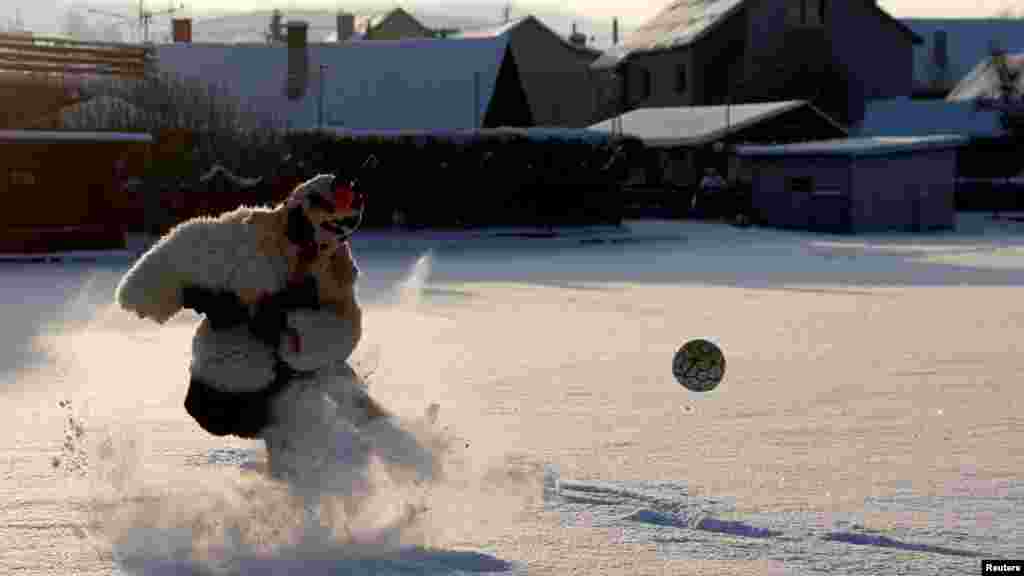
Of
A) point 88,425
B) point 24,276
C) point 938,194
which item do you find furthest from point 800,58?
point 88,425

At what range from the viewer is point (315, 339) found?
721cm

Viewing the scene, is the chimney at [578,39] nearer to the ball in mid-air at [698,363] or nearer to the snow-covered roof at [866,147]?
the snow-covered roof at [866,147]

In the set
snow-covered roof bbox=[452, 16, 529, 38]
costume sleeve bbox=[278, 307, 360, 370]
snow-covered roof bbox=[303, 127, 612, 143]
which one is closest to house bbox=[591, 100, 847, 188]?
snow-covered roof bbox=[303, 127, 612, 143]

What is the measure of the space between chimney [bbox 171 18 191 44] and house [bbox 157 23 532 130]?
12.0 ft

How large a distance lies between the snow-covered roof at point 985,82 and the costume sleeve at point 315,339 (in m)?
59.6

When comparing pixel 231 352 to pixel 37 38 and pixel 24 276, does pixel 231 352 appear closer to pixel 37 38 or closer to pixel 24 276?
pixel 24 276

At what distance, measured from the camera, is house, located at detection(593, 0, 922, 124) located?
214ft

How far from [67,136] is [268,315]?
28.5 m

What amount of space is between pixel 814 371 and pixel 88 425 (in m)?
6.15

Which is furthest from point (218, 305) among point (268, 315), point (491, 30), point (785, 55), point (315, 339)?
point (491, 30)

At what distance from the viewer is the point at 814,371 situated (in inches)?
534

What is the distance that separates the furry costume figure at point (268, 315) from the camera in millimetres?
7129

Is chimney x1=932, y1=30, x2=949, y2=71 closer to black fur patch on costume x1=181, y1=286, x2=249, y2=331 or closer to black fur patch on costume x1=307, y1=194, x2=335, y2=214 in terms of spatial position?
black fur patch on costume x1=307, y1=194, x2=335, y2=214

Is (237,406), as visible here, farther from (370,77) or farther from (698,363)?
(370,77)
